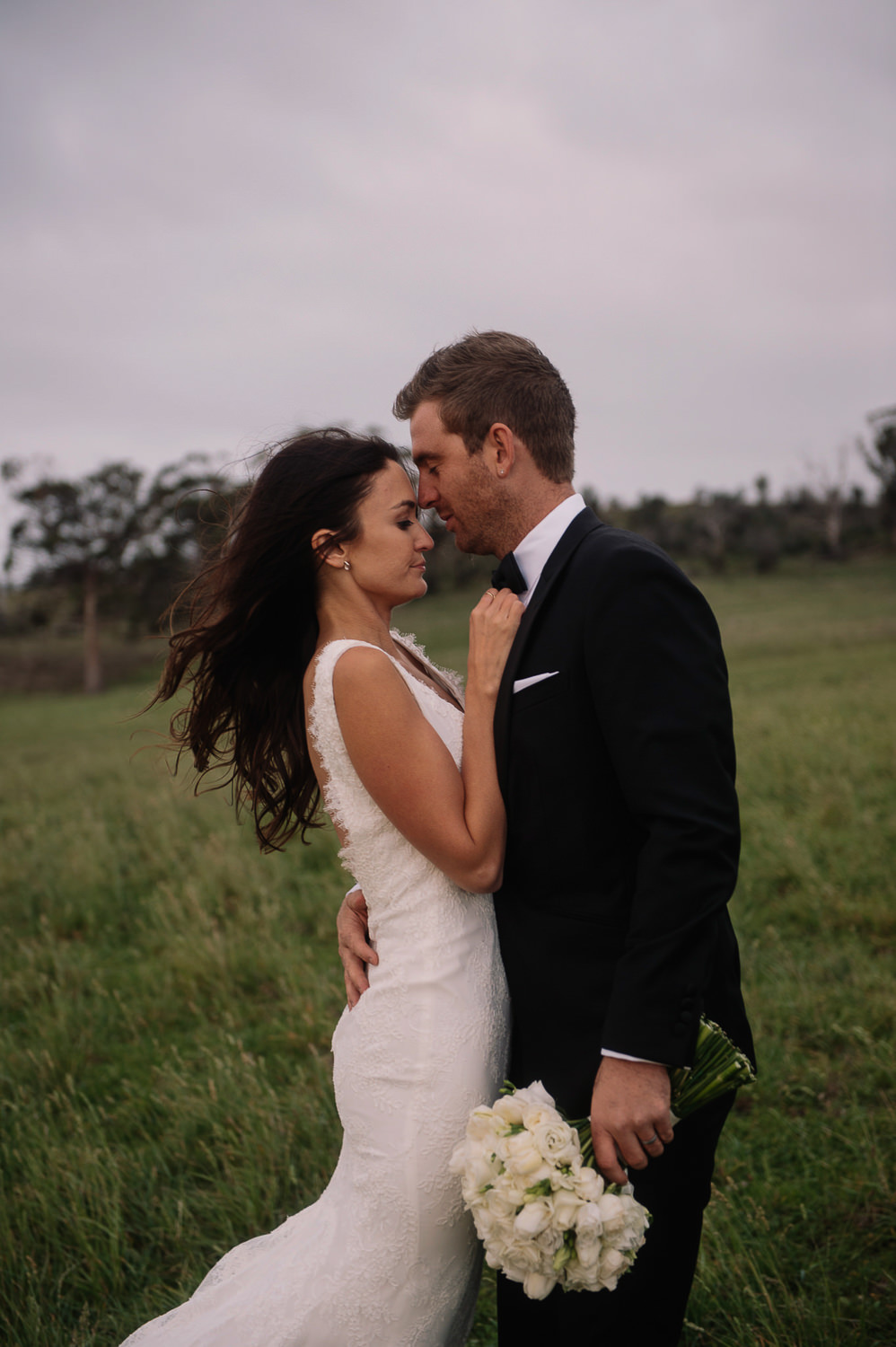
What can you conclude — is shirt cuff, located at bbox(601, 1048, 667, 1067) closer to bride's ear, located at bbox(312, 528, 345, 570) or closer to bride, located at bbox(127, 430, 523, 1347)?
bride, located at bbox(127, 430, 523, 1347)

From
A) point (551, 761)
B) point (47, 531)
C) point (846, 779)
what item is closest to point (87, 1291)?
point (551, 761)

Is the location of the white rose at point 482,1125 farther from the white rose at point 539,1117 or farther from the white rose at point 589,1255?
the white rose at point 589,1255

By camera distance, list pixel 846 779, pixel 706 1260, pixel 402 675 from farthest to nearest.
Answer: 1. pixel 846 779
2. pixel 706 1260
3. pixel 402 675

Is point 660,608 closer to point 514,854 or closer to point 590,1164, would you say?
point 514,854

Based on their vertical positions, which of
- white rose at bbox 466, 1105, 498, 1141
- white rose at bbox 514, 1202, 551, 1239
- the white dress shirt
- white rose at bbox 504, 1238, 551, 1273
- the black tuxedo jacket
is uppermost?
the white dress shirt

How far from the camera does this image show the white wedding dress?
2.37 m

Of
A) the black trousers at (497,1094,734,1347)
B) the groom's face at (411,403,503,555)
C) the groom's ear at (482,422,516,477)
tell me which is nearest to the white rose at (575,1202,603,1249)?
the black trousers at (497,1094,734,1347)

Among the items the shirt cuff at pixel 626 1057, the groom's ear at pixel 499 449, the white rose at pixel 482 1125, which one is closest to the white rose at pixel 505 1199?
the white rose at pixel 482 1125

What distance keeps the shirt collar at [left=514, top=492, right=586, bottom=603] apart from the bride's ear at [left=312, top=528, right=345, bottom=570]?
0.55 metres

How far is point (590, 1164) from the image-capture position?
2.05 metres

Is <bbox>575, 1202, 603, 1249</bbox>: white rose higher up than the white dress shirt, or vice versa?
the white dress shirt

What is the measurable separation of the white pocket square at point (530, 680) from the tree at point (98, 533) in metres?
46.0

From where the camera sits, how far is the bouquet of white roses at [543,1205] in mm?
1847

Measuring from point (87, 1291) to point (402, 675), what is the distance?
2.78m
